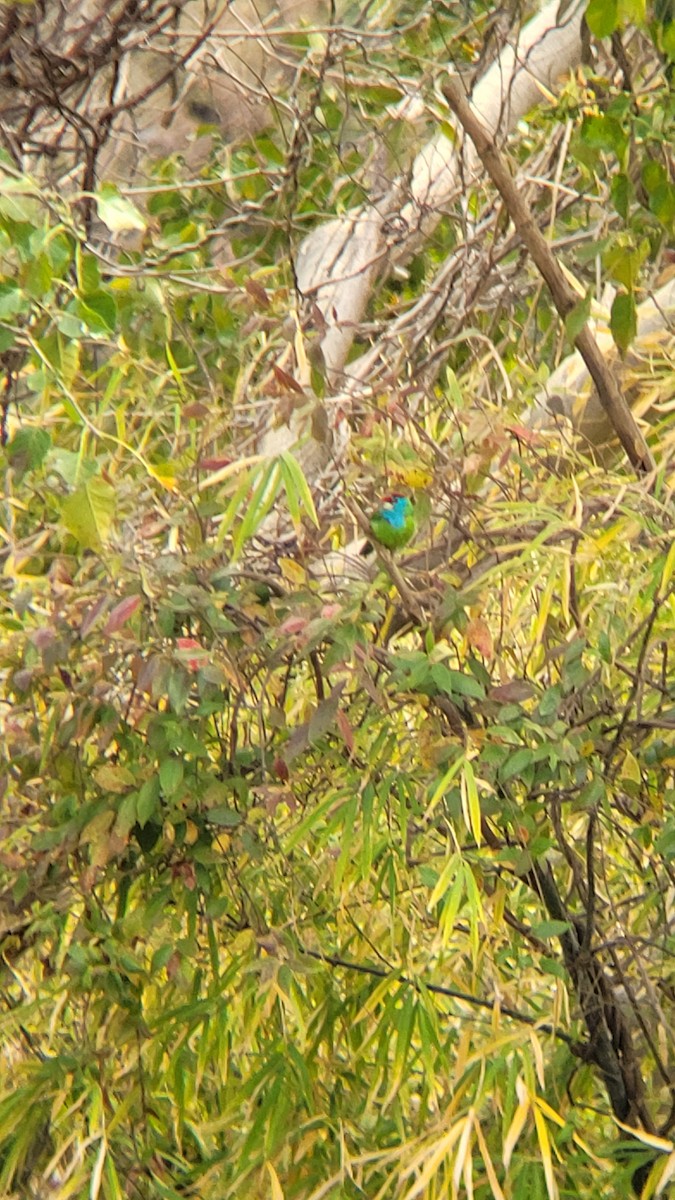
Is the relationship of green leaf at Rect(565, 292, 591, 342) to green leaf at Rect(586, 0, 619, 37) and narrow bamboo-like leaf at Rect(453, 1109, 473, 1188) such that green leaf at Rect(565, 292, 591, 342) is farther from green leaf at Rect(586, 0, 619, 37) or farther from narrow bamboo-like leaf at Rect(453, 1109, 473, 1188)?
narrow bamboo-like leaf at Rect(453, 1109, 473, 1188)

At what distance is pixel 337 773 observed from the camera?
1.06 metres

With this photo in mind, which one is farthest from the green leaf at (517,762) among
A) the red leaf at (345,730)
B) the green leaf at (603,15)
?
the green leaf at (603,15)

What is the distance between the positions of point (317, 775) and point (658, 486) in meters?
0.35

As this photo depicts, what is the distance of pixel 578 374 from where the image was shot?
Answer: 4.36ft

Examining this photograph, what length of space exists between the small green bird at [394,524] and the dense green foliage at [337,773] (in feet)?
0.11

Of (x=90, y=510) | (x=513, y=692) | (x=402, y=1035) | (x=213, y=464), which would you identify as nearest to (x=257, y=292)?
(x=213, y=464)

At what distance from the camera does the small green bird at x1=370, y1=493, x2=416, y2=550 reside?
913 millimetres

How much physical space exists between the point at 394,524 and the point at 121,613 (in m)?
0.20

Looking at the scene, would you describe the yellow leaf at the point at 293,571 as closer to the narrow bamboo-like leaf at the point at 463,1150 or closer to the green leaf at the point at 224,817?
the green leaf at the point at 224,817

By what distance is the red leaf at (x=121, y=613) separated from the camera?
0.87 meters

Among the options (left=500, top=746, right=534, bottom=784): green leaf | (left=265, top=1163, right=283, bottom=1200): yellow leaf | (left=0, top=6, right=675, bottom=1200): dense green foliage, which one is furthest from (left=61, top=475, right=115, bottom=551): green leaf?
(left=265, top=1163, right=283, bottom=1200): yellow leaf

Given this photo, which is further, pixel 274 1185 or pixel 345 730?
pixel 274 1185

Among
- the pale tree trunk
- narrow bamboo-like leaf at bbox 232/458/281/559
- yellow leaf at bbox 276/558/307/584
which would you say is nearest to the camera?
narrow bamboo-like leaf at bbox 232/458/281/559

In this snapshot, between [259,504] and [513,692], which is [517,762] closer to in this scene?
[513,692]
